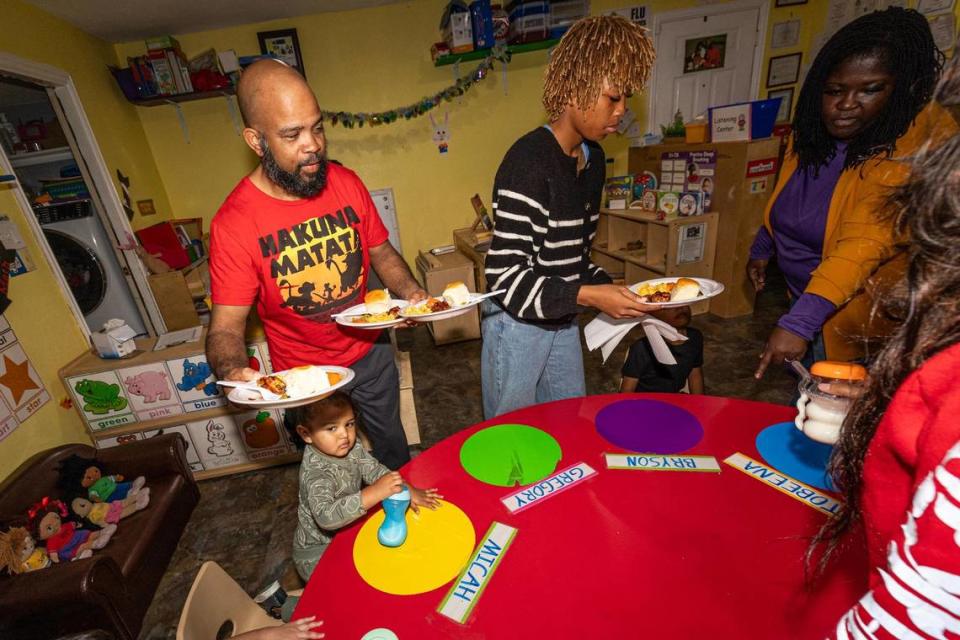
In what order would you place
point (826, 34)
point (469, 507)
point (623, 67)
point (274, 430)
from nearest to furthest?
1. point (469, 507)
2. point (623, 67)
3. point (274, 430)
4. point (826, 34)

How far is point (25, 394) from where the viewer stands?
232 centimetres

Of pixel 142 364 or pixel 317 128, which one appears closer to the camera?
pixel 317 128

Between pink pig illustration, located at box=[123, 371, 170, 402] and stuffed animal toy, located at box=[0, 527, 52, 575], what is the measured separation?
89cm

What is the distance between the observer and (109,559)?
Answer: 1749 mm

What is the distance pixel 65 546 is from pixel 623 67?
2.91 metres

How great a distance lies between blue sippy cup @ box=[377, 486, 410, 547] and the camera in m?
1.04

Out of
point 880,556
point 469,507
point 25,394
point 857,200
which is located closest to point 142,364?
point 25,394

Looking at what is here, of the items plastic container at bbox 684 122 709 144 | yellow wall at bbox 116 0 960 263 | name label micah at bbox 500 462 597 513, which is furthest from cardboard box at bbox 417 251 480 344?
name label micah at bbox 500 462 597 513

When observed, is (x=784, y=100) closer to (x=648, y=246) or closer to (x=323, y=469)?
(x=648, y=246)

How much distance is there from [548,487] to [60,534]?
226 cm

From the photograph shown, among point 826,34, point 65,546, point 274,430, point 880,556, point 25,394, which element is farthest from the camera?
point 826,34

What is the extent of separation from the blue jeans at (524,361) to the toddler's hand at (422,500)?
0.60 meters

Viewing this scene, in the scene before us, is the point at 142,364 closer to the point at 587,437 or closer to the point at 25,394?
the point at 25,394

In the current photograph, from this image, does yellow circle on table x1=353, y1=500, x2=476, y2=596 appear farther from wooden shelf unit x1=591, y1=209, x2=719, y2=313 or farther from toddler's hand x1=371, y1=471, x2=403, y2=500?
wooden shelf unit x1=591, y1=209, x2=719, y2=313
